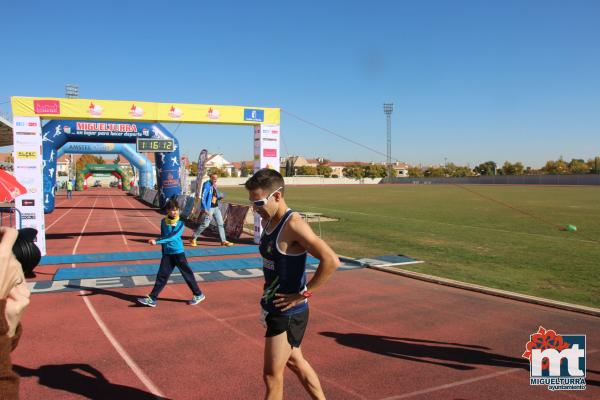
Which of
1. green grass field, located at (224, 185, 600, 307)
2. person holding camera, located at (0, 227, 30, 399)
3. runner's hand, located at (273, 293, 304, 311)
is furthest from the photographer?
green grass field, located at (224, 185, 600, 307)

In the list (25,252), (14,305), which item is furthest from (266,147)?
(14,305)

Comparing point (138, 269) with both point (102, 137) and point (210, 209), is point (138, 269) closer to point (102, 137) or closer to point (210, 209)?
point (210, 209)

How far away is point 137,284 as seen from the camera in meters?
8.55

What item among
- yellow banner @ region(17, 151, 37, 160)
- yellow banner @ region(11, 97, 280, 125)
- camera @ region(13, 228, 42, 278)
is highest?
yellow banner @ region(11, 97, 280, 125)

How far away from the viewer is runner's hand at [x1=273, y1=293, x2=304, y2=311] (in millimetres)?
2992

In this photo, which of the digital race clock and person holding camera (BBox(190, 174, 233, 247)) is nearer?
person holding camera (BBox(190, 174, 233, 247))

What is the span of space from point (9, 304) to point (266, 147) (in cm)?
1168

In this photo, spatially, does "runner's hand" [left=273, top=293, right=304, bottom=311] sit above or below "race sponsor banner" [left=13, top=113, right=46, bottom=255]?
below

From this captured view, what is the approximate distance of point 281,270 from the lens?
308 centimetres

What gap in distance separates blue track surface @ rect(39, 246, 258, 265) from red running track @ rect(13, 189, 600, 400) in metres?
3.26

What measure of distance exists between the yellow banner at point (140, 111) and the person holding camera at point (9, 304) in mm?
10942

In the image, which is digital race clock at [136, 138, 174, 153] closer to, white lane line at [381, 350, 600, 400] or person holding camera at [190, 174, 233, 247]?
person holding camera at [190, 174, 233, 247]

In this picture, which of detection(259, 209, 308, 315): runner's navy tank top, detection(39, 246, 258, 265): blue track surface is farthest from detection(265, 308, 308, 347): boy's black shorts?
detection(39, 246, 258, 265): blue track surface

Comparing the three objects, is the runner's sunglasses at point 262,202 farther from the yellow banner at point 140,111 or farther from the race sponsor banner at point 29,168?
the yellow banner at point 140,111
